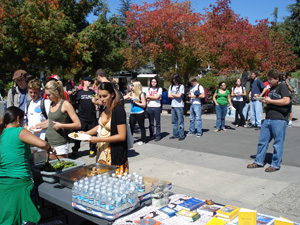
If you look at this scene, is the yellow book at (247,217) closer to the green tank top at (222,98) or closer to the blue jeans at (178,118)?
the blue jeans at (178,118)

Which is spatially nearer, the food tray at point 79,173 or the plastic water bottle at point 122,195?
the plastic water bottle at point 122,195

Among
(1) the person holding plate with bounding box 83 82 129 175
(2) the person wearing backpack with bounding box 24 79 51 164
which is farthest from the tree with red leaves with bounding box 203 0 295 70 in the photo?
(1) the person holding plate with bounding box 83 82 129 175

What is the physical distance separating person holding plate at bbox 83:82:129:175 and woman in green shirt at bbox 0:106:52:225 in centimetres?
75

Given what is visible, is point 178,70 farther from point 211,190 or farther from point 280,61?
point 280,61

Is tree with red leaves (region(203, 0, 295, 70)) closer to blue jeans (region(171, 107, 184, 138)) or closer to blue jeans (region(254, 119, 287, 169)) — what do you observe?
blue jeans (region(171, 107, 184, 138))

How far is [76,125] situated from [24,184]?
4.48ft

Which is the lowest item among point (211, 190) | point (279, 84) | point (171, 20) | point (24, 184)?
point (211, 190)

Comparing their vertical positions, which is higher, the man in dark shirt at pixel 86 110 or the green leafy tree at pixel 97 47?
the green leafy tree at pixel 97 47

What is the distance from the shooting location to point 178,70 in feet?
53.6

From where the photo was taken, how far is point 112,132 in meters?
3.54

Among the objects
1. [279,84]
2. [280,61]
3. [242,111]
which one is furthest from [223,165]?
[280,61]

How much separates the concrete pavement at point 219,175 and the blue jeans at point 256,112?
2083 mm

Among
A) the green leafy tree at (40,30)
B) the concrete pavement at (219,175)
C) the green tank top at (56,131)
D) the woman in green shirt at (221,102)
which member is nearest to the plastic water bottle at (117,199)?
the green tank top at (56,131)

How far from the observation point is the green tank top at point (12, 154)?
3178mm
